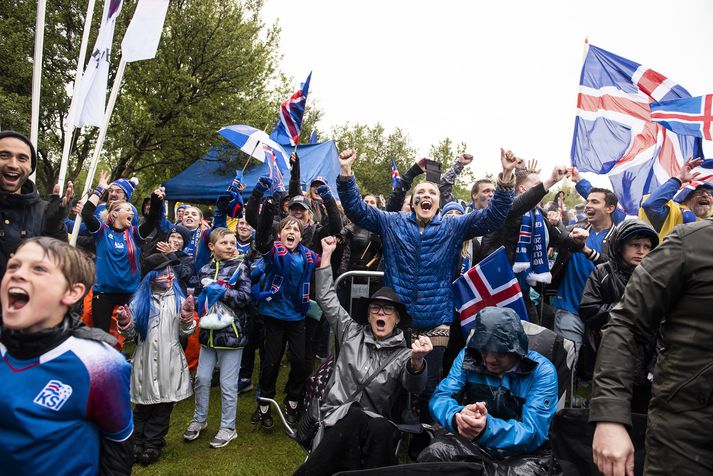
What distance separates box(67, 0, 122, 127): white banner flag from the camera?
5.04 m

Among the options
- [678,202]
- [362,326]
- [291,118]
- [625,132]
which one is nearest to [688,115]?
[678,202]

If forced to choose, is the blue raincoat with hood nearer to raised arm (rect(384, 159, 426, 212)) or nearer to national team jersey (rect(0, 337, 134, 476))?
national team jersey (rect(0, 337, 134, 476))

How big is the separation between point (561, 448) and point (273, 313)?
109 inches

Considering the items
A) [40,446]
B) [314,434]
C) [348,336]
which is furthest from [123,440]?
[348,336]

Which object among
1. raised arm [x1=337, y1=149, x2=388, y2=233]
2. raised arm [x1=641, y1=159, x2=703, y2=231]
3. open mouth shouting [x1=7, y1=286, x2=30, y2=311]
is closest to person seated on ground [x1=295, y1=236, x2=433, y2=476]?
raised arm [x1=337, y1=149, x2=388, y2=233]

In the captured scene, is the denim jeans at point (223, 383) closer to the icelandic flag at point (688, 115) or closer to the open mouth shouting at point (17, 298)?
the open mouth shouting at point (17, 298)

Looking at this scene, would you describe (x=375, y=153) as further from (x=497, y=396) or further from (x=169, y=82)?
(x=497, y=396)

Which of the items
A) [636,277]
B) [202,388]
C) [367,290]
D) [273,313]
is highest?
[636,277]

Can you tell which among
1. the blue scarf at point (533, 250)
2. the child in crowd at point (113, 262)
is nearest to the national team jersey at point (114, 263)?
the child in crowd at point (113, 262)

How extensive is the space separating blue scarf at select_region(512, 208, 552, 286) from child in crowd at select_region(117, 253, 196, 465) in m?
3.10

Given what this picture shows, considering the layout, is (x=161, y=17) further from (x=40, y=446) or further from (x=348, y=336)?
(x=40, y=446)

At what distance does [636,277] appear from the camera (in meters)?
1.74

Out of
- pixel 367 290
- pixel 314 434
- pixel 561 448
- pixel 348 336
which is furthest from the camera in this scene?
pixel 367 290

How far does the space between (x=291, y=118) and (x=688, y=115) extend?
4.76m
